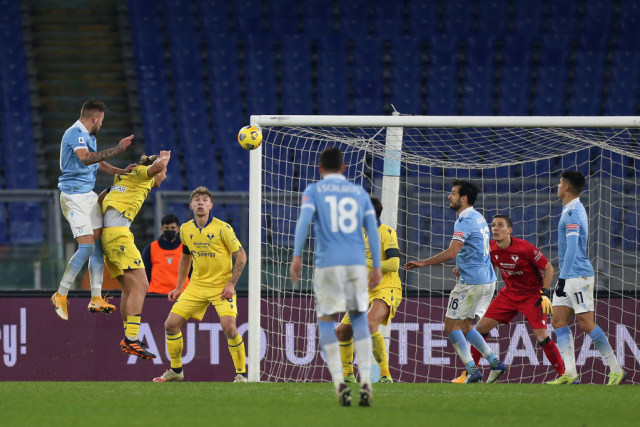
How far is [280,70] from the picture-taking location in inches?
728

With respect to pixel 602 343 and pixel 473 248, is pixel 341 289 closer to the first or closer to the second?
pixel 473 248

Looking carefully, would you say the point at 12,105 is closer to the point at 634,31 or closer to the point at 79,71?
the point at 79,71

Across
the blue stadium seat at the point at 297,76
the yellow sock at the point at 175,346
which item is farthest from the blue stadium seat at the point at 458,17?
the yellow sock at the point at 175,346

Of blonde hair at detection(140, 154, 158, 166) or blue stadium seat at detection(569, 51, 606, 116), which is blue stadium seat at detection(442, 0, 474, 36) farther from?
blonde hair at detection(140, 154, 158, 166)

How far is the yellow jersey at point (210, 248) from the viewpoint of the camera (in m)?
Result: 9.90

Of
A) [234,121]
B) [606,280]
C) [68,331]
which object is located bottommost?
[68,331]

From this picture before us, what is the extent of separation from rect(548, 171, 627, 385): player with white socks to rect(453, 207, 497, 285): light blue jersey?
0.74 m

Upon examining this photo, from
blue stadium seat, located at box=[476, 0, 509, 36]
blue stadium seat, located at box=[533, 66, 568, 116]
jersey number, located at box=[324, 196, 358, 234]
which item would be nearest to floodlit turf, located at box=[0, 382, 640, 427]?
jersey number, located at box=[324, 196, 358, 234]

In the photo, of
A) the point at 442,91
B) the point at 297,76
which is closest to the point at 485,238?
the point at 442,91

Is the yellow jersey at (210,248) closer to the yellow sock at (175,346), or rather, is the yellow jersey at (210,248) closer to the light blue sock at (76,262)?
the yellow sock at (175,346)

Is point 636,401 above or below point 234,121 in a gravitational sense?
below

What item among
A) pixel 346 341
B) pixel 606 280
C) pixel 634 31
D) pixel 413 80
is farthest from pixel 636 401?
pixel 634 31

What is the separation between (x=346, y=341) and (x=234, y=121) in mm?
9256

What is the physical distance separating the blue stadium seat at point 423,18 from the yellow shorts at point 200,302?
10156 millimetres
